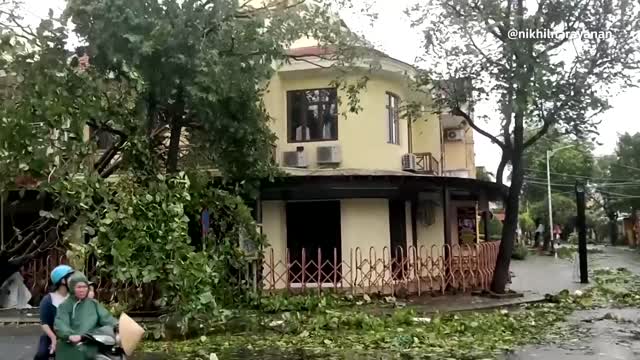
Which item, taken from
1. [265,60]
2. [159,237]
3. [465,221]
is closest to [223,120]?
[265,60]

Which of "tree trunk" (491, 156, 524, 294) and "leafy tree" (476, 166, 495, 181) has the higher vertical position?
"leafy tree" (476, 166, 495, 181)

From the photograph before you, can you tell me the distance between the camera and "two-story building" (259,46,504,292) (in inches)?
726

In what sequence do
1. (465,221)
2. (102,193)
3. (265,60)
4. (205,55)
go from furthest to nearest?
(465,221) < (265,60) < (205,55) < (102,193)

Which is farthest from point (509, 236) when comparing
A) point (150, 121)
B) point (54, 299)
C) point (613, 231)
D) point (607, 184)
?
point (613, 231)

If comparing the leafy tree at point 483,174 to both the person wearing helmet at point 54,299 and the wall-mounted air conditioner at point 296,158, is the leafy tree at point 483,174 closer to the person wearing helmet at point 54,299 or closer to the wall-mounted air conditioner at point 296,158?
the wall-mounted air conditioner at point 296,158

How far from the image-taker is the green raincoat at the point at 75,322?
630 cm

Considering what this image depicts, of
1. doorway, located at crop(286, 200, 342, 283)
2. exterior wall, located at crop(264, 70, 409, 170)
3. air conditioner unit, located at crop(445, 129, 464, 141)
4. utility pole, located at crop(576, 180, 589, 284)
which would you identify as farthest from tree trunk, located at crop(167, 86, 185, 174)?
air conditioner unit, located at crop(445, 129, 464, 141)

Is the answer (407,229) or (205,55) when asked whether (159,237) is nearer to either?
(205,55)

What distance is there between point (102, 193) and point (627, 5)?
41.0ft

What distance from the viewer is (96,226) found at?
10281 mm

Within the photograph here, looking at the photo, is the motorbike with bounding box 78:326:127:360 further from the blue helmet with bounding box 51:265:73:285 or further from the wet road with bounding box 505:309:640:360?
the wet road with bounding box 505:309:640:360

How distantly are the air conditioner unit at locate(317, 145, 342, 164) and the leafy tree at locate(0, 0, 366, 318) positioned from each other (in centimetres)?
414

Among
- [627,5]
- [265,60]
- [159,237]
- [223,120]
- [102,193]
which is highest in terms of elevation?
[627,5]

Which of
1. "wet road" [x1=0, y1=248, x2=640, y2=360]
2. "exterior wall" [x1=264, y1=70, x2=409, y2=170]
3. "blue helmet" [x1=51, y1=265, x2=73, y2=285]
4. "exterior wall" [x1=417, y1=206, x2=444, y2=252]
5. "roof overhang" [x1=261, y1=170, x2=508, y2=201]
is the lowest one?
"wet road" [x1=0, y1=248, x2=640, y2=360]
